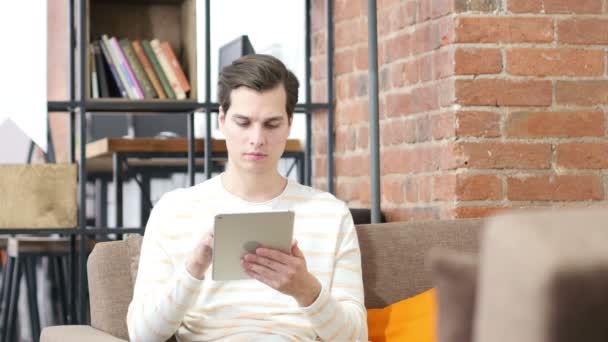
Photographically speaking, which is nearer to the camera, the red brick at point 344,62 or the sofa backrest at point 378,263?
the sofa backrest at point 378,263

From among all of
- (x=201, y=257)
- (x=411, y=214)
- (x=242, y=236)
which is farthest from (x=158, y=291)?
(x=411, y=214)

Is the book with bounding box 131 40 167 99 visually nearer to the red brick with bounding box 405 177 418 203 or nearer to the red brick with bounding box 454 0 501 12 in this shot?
the red brick with bounding box 405 177 418 203

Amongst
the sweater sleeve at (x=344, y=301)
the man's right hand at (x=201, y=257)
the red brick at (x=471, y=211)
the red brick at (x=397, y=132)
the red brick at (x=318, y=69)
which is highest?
the red brick at (x=318, y=69)

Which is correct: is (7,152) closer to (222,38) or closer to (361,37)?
(222,38)

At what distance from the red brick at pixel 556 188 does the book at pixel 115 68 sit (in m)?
1.27

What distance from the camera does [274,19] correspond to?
3584 mm

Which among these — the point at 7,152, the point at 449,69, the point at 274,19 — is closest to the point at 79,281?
the point at 7,152

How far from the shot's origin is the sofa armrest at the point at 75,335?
6.58 feet

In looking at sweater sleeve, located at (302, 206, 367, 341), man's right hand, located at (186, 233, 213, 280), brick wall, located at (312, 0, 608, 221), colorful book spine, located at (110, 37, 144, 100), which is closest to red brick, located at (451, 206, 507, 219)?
brick wall, located at (312, 0, 608, 221)

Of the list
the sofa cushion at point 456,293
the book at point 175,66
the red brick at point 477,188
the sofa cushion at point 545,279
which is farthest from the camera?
the book at point 175,66

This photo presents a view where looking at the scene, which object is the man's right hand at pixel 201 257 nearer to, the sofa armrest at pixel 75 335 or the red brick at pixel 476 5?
the sofa armrest at pixel 75 335

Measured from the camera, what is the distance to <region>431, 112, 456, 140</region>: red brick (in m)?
2.83

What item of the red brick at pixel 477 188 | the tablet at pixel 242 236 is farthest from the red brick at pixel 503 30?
the tablet at pixel 242 236

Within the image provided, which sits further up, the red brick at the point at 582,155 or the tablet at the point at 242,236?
the red brick at the point at 582,155
